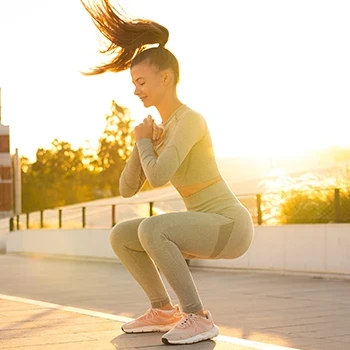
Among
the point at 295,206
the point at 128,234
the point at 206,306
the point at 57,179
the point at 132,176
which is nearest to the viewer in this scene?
the point at 132,176

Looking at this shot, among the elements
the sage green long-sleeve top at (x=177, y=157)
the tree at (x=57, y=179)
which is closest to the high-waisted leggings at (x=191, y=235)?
the sage green long-sleeve top at (x=177, y=157)

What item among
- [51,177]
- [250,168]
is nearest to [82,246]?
[250,168]

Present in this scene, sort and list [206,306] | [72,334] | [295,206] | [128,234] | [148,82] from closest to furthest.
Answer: [148,82] < [128,234] < [72,334] < [206,306] < [295,206]

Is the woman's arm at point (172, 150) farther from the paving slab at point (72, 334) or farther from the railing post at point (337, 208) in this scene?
the railing post at point (337, 208)

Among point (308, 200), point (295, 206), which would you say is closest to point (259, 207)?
point (295, 206)

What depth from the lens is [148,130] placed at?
16.9ft

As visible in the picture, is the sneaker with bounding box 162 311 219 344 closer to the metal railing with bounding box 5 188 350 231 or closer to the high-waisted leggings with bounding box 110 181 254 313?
the high-waisted leggings with bounding box 110 181 254 313

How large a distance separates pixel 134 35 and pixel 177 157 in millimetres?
867

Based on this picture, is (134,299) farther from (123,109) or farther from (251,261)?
(123,109)

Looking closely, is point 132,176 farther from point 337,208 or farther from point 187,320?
point 337,208

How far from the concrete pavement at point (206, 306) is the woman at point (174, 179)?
36cm

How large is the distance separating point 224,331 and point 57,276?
28.9 ft

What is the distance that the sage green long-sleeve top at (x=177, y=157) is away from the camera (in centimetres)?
501

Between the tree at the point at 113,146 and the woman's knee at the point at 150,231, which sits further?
the tree at the point at 113,146
